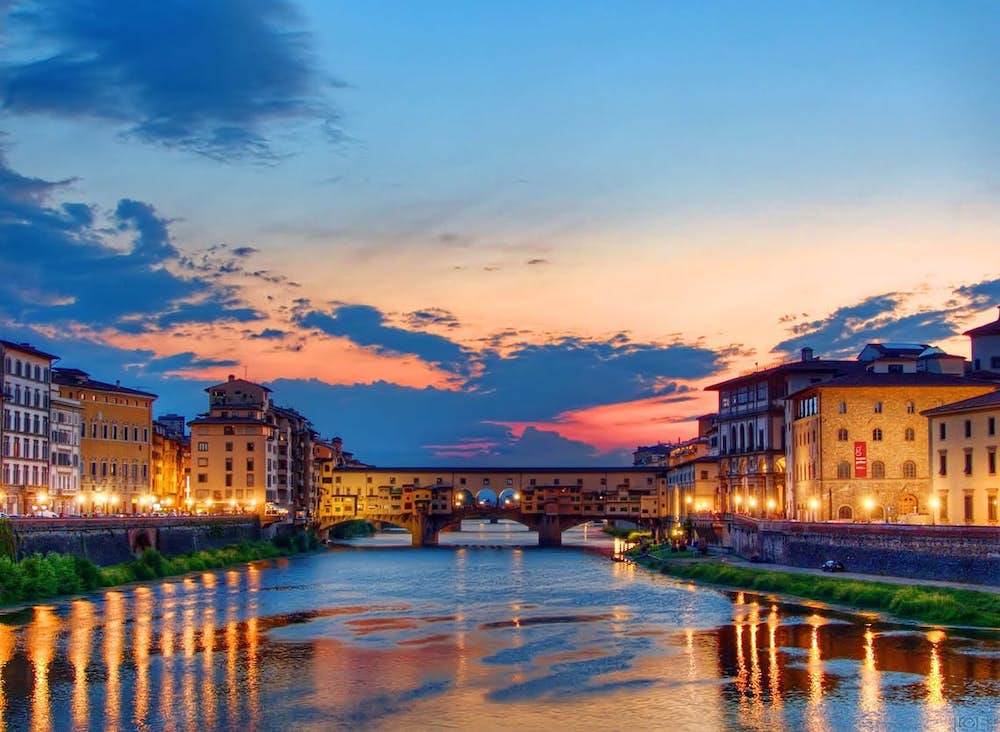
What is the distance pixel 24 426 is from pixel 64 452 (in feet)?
27.9

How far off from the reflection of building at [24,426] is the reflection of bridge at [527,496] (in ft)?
171

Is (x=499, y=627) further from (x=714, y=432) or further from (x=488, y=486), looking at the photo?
(x=488, y=486)

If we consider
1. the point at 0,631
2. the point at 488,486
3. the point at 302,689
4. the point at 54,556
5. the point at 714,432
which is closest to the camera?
the point at 302,689

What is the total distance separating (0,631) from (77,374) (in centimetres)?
5820

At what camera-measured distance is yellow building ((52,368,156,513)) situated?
317 feet

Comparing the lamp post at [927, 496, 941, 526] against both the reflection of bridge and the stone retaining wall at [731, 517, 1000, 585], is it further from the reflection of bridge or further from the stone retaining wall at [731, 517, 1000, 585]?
the reflection of bridge

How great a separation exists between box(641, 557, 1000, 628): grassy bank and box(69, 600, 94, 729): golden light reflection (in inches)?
1264

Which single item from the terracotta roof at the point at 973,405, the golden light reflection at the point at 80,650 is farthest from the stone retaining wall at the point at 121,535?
the terracotta roof at the point at 973,405

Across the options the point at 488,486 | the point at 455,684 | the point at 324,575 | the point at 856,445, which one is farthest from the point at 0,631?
the point at 488,486

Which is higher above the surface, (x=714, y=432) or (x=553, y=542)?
(x=714, y=432)

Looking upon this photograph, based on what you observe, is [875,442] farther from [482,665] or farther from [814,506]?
[482,665]

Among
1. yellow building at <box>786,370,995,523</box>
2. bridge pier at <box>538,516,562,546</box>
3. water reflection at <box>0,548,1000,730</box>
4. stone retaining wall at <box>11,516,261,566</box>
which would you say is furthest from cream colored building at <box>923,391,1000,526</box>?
bridge pier at <box>538,516,562,546</box>

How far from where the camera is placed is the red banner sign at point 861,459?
250 feet

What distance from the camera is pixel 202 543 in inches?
3590
